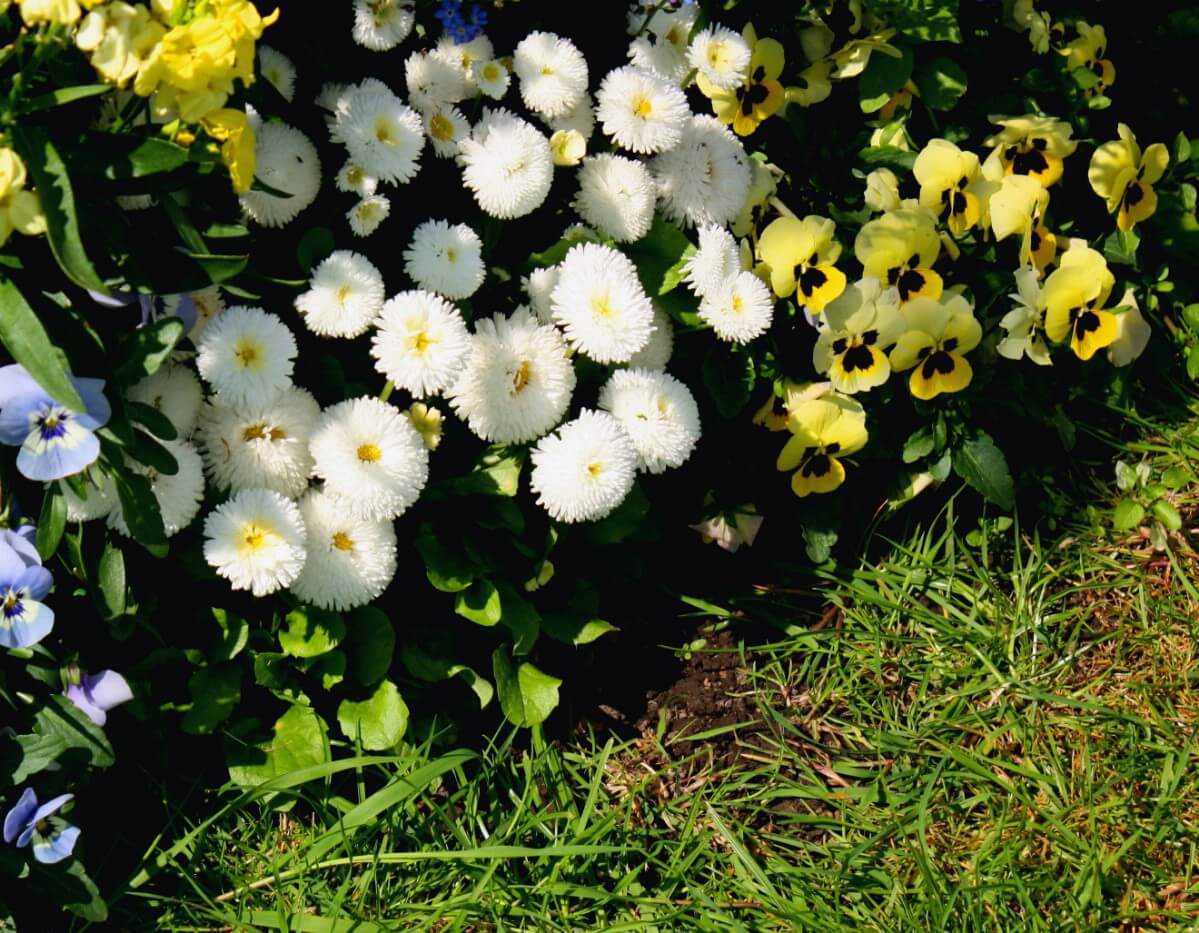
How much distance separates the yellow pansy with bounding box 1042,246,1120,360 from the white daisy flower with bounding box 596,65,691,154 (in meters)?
0.75

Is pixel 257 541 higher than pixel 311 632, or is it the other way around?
pixel 257 541

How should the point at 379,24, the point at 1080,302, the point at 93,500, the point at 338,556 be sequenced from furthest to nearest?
the point at 1080,302 → the point at 379,24 → the point at 338,556 → the point at 93,500

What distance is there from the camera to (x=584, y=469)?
2008mm

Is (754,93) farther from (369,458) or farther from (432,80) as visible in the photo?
(369,458)

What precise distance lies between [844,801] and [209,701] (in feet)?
3.44

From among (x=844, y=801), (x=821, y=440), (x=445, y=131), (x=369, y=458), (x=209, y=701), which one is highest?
(x=445, y=131)

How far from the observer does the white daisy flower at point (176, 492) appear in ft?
6.18

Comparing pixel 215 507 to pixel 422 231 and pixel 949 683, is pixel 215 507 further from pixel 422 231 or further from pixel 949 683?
pixel 949 683

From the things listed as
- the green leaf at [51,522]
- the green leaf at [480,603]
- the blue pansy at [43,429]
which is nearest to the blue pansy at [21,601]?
the green leaf at [51,522]

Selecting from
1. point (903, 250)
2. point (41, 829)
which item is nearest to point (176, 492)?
point (41, 829)

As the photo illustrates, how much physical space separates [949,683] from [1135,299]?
2.95 ft

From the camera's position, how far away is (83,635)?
2057 millimetres

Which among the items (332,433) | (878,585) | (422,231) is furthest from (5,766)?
(878,585)

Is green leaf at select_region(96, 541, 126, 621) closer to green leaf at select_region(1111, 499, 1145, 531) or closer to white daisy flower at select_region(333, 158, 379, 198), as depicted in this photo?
white daisy flower at select_region(333, 158, 379, 198)
